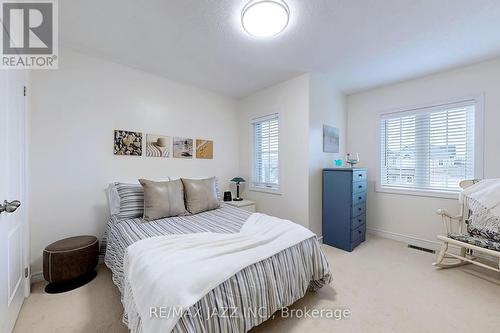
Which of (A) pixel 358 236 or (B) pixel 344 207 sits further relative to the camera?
(A) pixel 358 236

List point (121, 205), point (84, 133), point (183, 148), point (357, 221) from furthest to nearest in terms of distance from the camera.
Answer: point (183, 148)
point (357, 221)
point (84, 133)
point (121, 205)

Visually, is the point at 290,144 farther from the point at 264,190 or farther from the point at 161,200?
the point at 161,200

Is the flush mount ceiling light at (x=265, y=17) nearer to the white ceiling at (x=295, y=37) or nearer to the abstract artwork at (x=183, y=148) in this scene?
the white ceiling at (x=295, y=37)

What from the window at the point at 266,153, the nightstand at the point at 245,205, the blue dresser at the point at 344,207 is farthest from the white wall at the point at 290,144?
the blue dresser at the point at 344,207

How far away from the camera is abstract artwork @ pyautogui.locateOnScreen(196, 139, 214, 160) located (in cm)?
334

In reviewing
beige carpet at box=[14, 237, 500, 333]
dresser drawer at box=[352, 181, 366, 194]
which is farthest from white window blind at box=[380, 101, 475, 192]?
beige carpet at box=[14, 237, 500, 333]

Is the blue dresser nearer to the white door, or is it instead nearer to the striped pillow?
the striped pillow

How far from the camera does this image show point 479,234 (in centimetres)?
221

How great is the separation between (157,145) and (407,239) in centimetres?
396

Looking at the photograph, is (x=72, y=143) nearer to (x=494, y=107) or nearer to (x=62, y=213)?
(x=62, y=213)

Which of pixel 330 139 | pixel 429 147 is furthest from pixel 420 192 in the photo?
pixel 330 139

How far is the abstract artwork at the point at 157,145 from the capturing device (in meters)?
2.80

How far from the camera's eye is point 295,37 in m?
2.05

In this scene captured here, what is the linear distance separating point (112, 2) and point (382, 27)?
2355 mm
